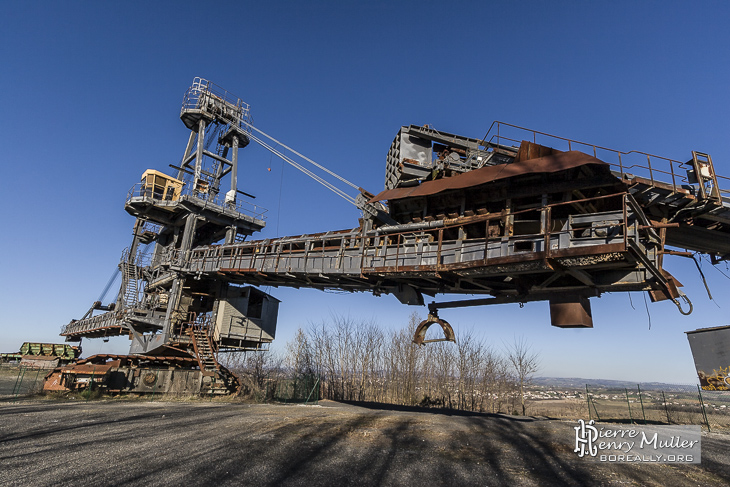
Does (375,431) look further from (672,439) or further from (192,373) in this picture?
(192,373)

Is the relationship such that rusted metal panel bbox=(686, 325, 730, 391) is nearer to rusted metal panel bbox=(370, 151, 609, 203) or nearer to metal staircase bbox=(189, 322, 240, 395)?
rusted metal panel bbox=(370, 151, 609, 203)

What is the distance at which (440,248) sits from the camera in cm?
1312

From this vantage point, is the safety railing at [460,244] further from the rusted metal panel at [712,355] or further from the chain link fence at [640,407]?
the chain link fence at [640,407]

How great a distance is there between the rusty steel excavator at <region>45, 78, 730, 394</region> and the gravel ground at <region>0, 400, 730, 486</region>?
4512 millimetres

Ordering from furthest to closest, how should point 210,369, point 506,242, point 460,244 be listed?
point 210,369, point 460,244, point 506,242

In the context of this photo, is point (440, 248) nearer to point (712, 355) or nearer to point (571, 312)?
point (571, 312)

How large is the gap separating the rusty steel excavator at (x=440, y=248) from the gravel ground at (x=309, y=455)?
4512 millimetres

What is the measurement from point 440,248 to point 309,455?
747cm

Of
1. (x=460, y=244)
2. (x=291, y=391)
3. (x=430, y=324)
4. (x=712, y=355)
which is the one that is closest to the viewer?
(x=460, y=244)

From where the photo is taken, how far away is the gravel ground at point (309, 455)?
276 inches

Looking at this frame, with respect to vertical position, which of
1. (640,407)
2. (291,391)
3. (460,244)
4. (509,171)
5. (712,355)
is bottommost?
(291,391)

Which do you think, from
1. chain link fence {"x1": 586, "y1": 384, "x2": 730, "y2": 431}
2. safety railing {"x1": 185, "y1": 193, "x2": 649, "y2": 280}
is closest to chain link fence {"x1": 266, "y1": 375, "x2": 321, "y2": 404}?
safety railing {"x1": 185, "y1": 193, "x2": 649, "y2": 280}

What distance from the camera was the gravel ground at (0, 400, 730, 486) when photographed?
23.0ft

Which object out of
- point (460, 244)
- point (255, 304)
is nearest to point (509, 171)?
point (460, 244)
